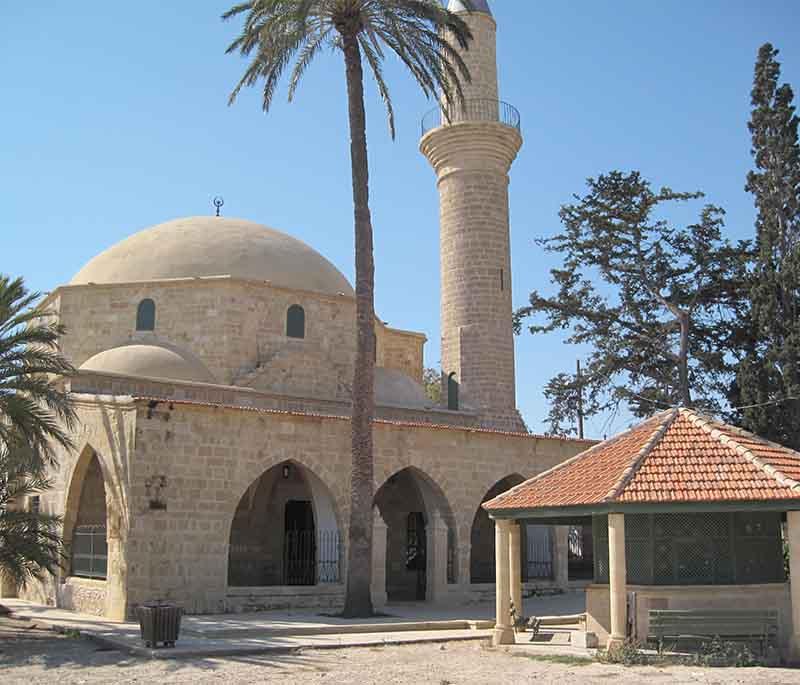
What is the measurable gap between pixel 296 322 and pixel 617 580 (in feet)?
→ 40.5

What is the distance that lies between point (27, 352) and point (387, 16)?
24.6ft

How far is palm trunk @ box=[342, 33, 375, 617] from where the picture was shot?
540 inches

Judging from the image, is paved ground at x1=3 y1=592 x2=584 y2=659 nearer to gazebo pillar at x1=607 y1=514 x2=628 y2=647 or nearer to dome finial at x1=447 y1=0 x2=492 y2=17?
gazebo pillar at x1=607 y1=514 x2=628 y2=647

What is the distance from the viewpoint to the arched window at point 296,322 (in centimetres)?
2056

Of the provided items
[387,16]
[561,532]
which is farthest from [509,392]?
[387,16]

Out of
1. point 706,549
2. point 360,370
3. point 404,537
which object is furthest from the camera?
point 404,537

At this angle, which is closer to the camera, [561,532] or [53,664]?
[53,664]

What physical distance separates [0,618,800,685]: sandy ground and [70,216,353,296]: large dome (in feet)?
36.3

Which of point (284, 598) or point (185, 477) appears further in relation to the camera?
point (284, 598)

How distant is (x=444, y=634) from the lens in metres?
11.9

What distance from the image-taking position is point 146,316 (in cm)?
2008

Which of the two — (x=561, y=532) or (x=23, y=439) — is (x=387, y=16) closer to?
(x=23, y=439)

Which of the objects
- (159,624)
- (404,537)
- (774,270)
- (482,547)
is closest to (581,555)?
(482,547)

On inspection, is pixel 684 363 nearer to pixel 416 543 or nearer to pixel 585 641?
pixel 416 543
